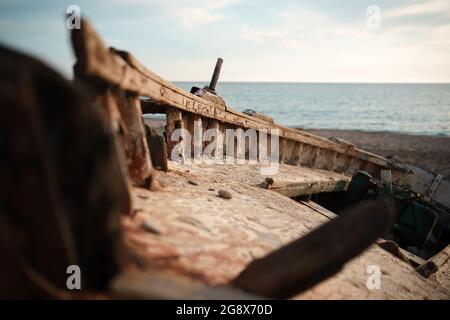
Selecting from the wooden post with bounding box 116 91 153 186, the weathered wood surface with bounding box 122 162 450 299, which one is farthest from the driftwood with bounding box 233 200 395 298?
the wooden post with bounding box 116 91 153 186

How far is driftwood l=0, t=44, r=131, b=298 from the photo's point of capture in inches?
44.0

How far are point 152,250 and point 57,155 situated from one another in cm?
84

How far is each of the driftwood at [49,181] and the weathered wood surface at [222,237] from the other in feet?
0.97

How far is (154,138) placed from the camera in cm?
352

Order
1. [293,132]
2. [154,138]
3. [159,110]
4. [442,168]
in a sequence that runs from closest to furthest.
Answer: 1. [154,138]
2. [159,110]
3. [293,132]
4. [442,168]

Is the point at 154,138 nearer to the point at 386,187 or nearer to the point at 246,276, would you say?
the point at 246,276

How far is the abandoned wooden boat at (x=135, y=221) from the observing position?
118cm

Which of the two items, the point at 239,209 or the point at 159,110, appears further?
the point at 159,110

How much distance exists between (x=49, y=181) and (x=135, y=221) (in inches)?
37.7

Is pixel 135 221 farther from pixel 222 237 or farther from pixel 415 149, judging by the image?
pixel 415 149

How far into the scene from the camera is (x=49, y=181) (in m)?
1.17

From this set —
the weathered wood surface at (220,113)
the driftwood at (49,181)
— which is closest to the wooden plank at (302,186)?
the weathered wood surface at (220,113)
